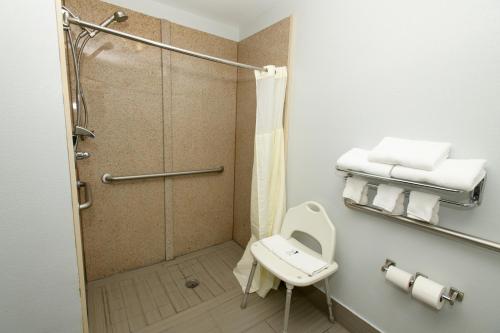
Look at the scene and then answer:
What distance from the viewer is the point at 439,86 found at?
1004mm

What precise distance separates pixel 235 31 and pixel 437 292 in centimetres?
250

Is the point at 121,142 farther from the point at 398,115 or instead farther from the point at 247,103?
the point at 398,115

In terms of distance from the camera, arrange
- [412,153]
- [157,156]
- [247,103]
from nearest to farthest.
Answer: [412,153]
[157,156]
[247,103]

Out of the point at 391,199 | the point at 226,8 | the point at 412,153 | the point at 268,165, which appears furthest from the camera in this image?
the point at 226,8

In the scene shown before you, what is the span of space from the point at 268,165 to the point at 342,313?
1141 millimetres

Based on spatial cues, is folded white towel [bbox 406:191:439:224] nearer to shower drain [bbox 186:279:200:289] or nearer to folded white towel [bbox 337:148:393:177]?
folded white towel [bbox 337:148:393:177]

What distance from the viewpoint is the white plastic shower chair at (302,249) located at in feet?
4.20

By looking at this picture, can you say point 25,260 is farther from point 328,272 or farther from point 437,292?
point 437,292

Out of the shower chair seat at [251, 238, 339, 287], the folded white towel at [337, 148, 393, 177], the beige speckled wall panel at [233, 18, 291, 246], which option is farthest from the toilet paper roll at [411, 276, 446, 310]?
the beige speckled wall panel at [233, 18, 291, 246]

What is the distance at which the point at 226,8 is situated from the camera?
188cm

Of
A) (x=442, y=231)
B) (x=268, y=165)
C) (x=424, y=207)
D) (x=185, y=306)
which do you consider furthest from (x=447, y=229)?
(x=185, y=306)

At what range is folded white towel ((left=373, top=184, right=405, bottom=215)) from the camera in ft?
3.54

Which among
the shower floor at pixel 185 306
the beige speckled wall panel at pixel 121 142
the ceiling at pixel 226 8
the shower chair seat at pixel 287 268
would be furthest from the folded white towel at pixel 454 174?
the beige speckled wall panel at pixel 121 142

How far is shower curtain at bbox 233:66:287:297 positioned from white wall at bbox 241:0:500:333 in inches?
4.7
